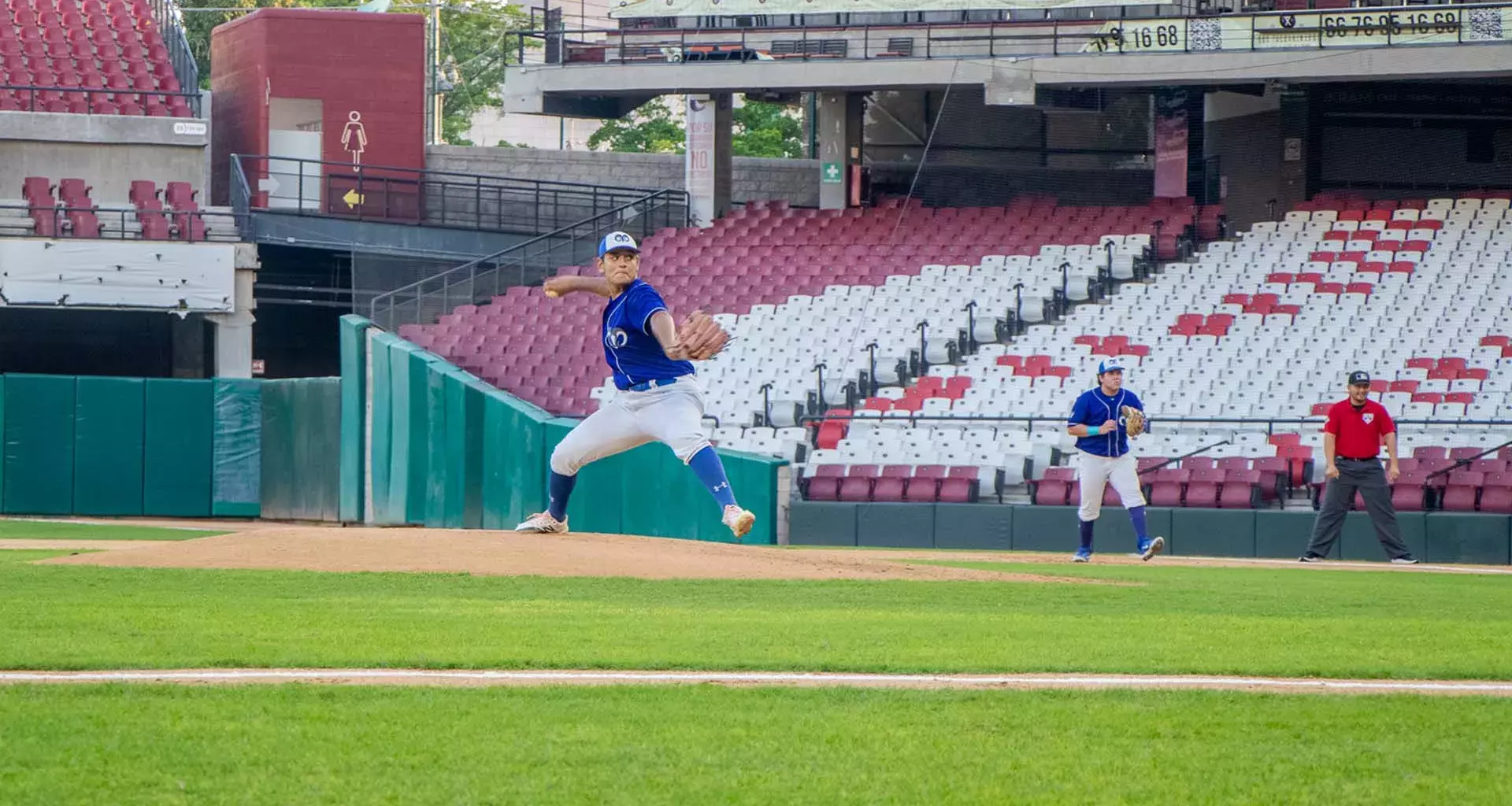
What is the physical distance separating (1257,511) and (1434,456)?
6.17 feet

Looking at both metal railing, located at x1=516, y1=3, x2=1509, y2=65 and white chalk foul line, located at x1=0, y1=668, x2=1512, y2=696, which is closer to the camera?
white chalk foul line, located at x1=0, y1=668, x2=1512, y2=696

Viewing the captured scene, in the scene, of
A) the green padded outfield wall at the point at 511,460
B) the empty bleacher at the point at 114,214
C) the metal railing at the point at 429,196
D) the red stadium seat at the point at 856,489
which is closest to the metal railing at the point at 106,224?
the empty bleacher at the point at 114,214

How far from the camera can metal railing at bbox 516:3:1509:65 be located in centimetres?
2602

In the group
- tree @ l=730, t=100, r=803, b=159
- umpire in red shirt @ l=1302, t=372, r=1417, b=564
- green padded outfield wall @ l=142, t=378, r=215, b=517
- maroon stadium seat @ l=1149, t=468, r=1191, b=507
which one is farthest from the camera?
tree @ l=730, t=100, r=803, b=159

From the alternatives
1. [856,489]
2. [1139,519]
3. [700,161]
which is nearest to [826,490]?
[856,489]

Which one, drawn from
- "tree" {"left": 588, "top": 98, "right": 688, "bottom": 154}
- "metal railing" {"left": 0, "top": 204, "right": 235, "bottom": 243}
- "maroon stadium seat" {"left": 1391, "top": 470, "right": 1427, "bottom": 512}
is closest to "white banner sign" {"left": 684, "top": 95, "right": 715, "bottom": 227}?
"metal railing" {"left": 0, "top": 204, "right": 235, "bottom": 243}

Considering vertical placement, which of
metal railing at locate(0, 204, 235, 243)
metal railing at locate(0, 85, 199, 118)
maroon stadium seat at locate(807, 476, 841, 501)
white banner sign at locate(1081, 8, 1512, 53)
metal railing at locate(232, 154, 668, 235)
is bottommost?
maroon stadium seat at locate(807, 476, 841, 501)

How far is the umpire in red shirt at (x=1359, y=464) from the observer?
15883mm

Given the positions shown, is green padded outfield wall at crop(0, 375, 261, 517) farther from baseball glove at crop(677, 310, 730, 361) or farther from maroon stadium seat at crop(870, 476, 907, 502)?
baseball glove at crop(677, 310, 730, 361)

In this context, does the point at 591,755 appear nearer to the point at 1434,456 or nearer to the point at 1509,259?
the point at 1434,456

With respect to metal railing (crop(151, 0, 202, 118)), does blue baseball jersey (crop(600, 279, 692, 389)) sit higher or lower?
lower

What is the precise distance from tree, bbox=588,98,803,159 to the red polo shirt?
3512 centimetres

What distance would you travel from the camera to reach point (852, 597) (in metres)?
10.3

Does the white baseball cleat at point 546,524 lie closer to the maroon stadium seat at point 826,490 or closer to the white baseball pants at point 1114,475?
the white baseball pants at point 1114,475
